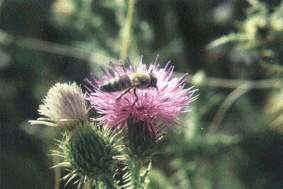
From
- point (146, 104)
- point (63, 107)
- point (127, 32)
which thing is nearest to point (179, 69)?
point (127, 32)

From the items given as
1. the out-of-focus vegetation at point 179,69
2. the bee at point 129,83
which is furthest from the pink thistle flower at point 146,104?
the out-of-focus vegetation at point 179,69

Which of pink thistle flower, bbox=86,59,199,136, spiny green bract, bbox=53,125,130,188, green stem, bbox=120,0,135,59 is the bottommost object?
spiny green bract, bbox=53,125,130,188

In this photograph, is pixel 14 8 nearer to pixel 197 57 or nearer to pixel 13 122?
pixel 13 122

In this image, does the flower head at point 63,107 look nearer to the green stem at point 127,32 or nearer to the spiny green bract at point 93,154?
the spiny green bract at point 93,154

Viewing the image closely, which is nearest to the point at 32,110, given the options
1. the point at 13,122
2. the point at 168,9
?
the point at 13,122

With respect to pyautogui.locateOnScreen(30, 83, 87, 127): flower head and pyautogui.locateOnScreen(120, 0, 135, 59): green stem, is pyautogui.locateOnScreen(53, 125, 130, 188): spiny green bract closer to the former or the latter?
pyautogui.locateOnScreen(30, 83, 87, 127): flower head

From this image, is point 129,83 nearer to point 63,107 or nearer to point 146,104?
point 146,104

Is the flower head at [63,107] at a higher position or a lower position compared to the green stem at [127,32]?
lower

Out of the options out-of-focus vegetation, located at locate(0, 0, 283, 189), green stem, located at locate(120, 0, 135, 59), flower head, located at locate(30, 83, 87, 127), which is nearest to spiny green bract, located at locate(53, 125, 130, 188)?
flower head, located at locate(30, 83, 87, 127)
